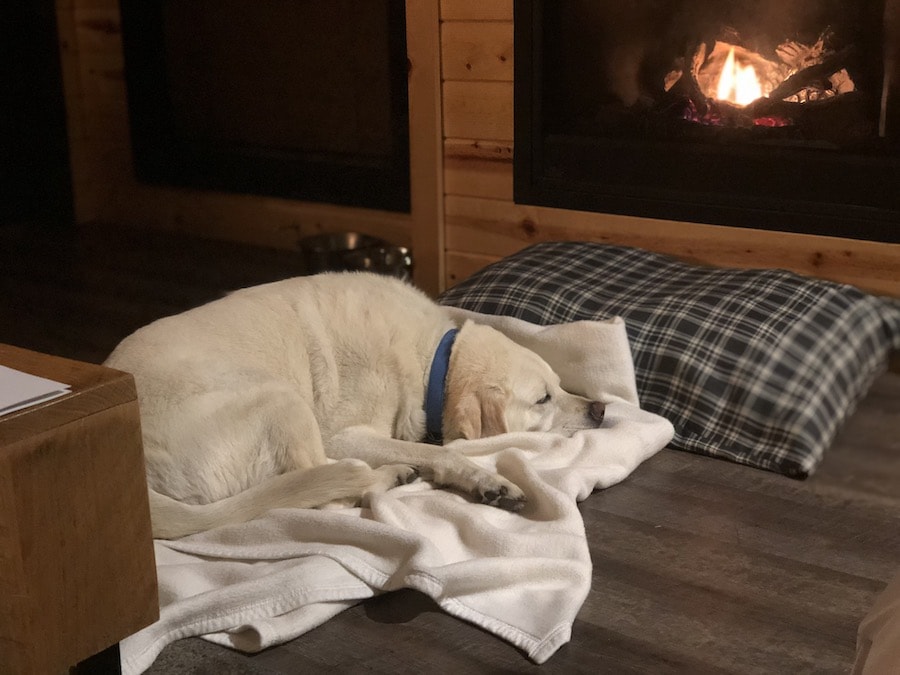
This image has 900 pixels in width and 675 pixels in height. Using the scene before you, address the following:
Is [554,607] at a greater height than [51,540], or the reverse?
[51,540]

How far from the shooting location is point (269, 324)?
230 cm

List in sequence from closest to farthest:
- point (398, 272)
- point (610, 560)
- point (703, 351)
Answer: point (610, 560) → point (703, 351) → point (398, 272)

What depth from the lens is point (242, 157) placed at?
15.1 ft

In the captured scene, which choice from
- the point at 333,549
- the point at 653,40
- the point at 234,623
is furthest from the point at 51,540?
the point at 653,40

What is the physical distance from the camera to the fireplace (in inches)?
112

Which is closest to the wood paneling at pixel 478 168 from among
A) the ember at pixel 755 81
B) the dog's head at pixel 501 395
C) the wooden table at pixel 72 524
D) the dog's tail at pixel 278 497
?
the ember at pixel 755 81

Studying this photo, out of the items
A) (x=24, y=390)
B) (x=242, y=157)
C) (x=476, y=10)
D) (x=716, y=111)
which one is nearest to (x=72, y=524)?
(x=24, y=390)

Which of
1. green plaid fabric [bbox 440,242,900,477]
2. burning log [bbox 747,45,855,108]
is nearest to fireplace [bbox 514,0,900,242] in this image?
burning log [bbox 747,45,855,108]

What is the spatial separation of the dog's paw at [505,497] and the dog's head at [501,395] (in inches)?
8.3

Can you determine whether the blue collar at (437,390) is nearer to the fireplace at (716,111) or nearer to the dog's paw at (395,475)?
the dog's paw at (395,475)

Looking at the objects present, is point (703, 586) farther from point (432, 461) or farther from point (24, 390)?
point (24, 390)

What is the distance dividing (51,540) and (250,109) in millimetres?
3543

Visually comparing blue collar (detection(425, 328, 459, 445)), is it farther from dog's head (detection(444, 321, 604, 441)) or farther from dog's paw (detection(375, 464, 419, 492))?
dog's paw (detection(375, 464, 419, 492))

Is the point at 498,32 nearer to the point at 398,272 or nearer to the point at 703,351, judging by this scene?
the point at 398,272
